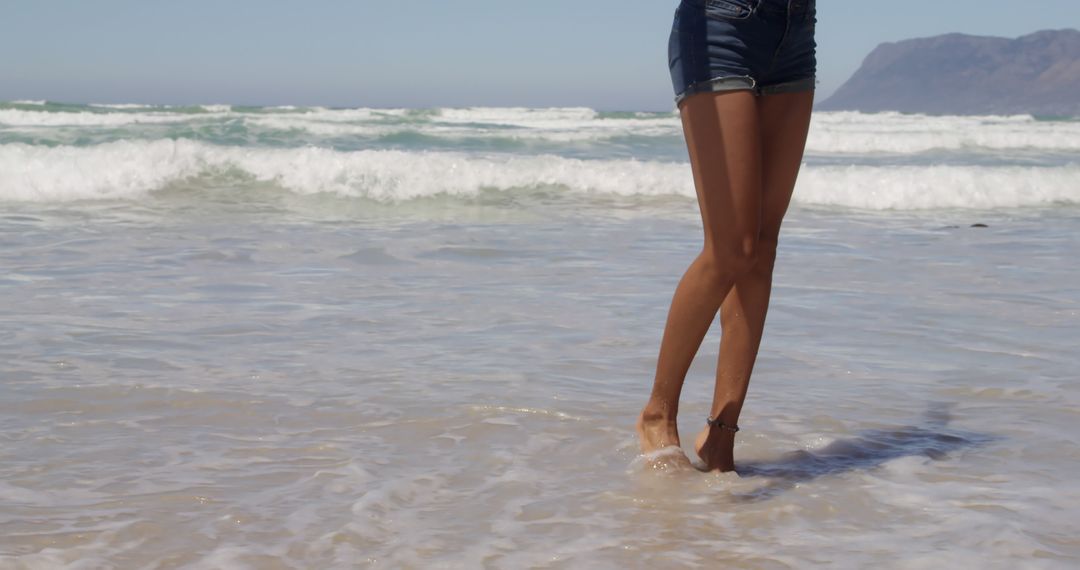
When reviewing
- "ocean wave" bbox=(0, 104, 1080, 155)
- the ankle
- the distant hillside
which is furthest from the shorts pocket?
the distant hillside

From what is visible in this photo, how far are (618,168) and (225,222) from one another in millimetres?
5309

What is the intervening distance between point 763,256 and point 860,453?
81 centimetres

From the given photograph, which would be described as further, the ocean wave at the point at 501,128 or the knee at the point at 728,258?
the ocean wave at the point at 501,128

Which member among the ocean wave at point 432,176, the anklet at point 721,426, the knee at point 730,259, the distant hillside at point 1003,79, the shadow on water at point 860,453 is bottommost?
the shadow on water at point 860,453

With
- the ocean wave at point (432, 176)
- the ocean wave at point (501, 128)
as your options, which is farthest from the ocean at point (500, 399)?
the ocean wave at point (501, 128)

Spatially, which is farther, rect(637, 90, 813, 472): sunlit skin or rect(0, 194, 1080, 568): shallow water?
rect(637, 90, 813, 472): sunlit skin

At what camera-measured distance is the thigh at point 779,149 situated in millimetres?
2990

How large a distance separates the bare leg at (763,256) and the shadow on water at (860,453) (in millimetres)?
217

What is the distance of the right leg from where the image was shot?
2877 mm

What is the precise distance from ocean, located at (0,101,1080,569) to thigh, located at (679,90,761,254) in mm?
714

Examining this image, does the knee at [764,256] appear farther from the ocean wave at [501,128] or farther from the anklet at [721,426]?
the ocean wave at [501,128]

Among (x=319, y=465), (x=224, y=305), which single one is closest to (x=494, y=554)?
(x=319, y=465)

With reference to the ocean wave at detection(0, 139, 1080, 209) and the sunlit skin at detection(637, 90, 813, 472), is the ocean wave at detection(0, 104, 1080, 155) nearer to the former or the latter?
the ocean wave at detection(0, 139, 1080, 209)

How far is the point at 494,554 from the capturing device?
8.41 feet
